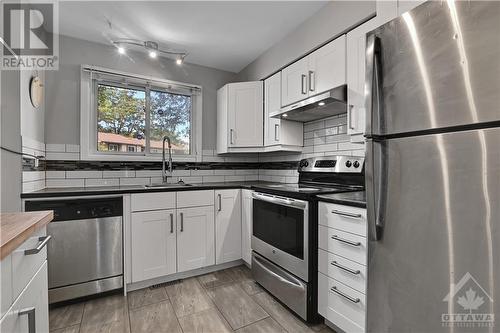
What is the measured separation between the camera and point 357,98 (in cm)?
177

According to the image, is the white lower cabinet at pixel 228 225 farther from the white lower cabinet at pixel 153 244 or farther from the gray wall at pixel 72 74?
the gray wall at pixel 72 74

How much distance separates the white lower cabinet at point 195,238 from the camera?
236cm

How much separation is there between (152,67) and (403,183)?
2.89 meters

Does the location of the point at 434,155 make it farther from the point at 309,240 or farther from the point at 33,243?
the point at 33,243

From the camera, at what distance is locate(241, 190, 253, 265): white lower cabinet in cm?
251

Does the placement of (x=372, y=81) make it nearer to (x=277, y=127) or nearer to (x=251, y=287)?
(x=277, y=127)

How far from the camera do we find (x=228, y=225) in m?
2.60

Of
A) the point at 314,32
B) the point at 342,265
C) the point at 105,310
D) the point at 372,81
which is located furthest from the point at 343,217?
the point at 105,310

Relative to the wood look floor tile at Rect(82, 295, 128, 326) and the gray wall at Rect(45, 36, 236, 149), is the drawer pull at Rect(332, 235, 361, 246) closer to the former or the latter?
the wood look floor tile at Rect(82, 295, 128, 326)

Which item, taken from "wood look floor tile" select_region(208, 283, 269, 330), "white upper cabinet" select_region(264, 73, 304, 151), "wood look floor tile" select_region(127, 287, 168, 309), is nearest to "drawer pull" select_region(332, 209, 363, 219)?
"wood look floor tile" select_region(208, 283, 269, 330)

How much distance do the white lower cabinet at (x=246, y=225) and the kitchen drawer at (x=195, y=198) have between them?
359 millimetres

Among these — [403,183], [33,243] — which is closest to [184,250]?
[33,243]

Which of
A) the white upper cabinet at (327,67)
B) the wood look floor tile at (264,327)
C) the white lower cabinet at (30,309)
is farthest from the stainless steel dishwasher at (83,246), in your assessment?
the white upper cabinet at (327,67)

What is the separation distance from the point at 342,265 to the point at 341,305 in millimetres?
261
